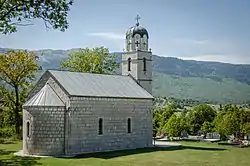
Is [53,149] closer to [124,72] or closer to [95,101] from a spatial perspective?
[95,101]

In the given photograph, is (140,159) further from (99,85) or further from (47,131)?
(99,85)

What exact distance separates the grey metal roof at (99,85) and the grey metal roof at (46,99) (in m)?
1.05

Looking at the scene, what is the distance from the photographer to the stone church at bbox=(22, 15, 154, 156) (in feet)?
92.5

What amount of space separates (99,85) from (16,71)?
44.0 ft

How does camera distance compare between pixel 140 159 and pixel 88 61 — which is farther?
pixel 88 61

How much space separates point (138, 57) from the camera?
39.0 m

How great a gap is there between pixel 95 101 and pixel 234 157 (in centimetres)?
1156

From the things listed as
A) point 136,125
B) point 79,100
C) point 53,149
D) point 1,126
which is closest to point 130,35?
point 136,125

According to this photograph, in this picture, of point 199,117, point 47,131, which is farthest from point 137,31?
point 199,117

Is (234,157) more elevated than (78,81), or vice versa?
(78,81)

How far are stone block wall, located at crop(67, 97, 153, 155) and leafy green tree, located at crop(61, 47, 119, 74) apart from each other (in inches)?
593

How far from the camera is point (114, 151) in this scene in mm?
31281

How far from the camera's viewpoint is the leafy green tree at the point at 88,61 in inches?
1938

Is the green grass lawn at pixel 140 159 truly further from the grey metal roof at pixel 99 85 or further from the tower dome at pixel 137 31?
the tower dome at pixel 137 31
